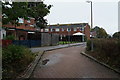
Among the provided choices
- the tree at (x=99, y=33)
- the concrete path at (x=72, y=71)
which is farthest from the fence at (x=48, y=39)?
the concrete path at (x=72, y=71)

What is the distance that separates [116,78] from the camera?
6508mm

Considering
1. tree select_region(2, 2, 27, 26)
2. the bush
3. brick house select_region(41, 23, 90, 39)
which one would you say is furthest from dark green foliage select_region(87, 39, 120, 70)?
brick house select_region(41, 23, 90, 39)

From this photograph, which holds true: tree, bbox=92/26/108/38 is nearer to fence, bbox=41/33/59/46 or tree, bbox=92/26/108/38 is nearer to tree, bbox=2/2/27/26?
fence, bbox=41/33/59/46

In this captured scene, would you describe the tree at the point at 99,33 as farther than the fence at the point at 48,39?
No

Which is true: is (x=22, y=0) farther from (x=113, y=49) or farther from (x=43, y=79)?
(x=113, y=49)

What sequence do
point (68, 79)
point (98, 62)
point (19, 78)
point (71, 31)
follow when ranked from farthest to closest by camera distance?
point (71, 31), point (98, 62), point (68, 79), point (19, 78)

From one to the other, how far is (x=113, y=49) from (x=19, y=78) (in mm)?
5520

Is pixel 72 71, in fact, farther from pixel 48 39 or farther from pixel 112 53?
pixel 48 39

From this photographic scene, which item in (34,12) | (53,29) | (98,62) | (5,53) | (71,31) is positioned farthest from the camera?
(53,29)

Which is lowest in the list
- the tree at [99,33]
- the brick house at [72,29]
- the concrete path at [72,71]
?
the concrete path at [72,71]

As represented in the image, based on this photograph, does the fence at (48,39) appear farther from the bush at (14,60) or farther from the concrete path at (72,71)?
the bush at (14,60)

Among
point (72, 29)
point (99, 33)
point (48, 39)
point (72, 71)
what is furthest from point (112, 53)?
point (72, 29)

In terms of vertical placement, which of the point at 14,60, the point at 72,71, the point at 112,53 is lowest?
the point at 72,71

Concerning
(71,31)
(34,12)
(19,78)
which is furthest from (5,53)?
(71,31)
